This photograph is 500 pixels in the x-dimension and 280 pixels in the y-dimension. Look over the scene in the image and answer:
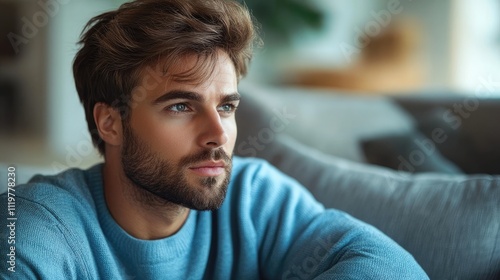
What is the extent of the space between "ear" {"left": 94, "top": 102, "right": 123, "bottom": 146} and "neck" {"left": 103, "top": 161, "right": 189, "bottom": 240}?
2.6 inches

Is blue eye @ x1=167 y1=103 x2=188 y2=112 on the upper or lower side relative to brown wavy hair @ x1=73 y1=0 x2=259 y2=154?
lower

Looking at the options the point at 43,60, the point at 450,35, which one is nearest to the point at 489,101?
the point at 450,35

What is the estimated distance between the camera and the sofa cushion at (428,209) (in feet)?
3.71

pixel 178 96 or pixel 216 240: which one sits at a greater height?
pixel 178 96

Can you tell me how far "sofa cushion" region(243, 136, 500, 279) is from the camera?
1131 mm

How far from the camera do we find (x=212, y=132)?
1.09m
